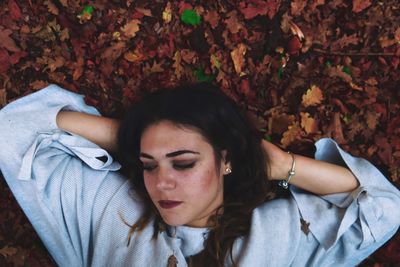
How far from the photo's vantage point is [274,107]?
2783 mm

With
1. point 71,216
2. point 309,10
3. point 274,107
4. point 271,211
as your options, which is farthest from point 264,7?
point 71,216

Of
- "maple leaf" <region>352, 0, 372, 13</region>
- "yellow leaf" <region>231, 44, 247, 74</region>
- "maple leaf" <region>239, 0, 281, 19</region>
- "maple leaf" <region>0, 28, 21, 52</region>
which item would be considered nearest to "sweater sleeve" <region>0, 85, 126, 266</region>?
"maple leaf" <region>0, 28, 21, 52</region>

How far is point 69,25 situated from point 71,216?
119 centimetres

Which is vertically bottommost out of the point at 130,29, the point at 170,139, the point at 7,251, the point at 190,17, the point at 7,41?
the point at 7,251

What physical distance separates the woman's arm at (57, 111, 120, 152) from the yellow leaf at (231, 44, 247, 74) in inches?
32.4

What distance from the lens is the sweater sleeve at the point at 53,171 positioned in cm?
230

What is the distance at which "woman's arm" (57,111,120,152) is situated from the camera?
7.80ft

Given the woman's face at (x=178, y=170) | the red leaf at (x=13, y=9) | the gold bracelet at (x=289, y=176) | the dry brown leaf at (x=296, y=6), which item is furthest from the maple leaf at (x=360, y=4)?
the red leaf at (x=13, y=9)

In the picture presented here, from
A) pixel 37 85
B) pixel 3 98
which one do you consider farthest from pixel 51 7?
pixel 3 98

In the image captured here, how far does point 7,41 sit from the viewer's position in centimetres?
280

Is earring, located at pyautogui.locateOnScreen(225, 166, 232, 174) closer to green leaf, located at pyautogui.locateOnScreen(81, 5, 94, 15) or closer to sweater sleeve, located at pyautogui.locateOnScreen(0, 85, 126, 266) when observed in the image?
sweater sleeve, located at pyautogui.locateOnScreen(0, 85, 126, 266)

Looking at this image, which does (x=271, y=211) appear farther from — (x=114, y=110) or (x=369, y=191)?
(x=114, y=110)

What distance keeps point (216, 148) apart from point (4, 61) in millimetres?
1457

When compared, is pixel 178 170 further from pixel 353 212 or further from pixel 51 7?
pixel 51 7
